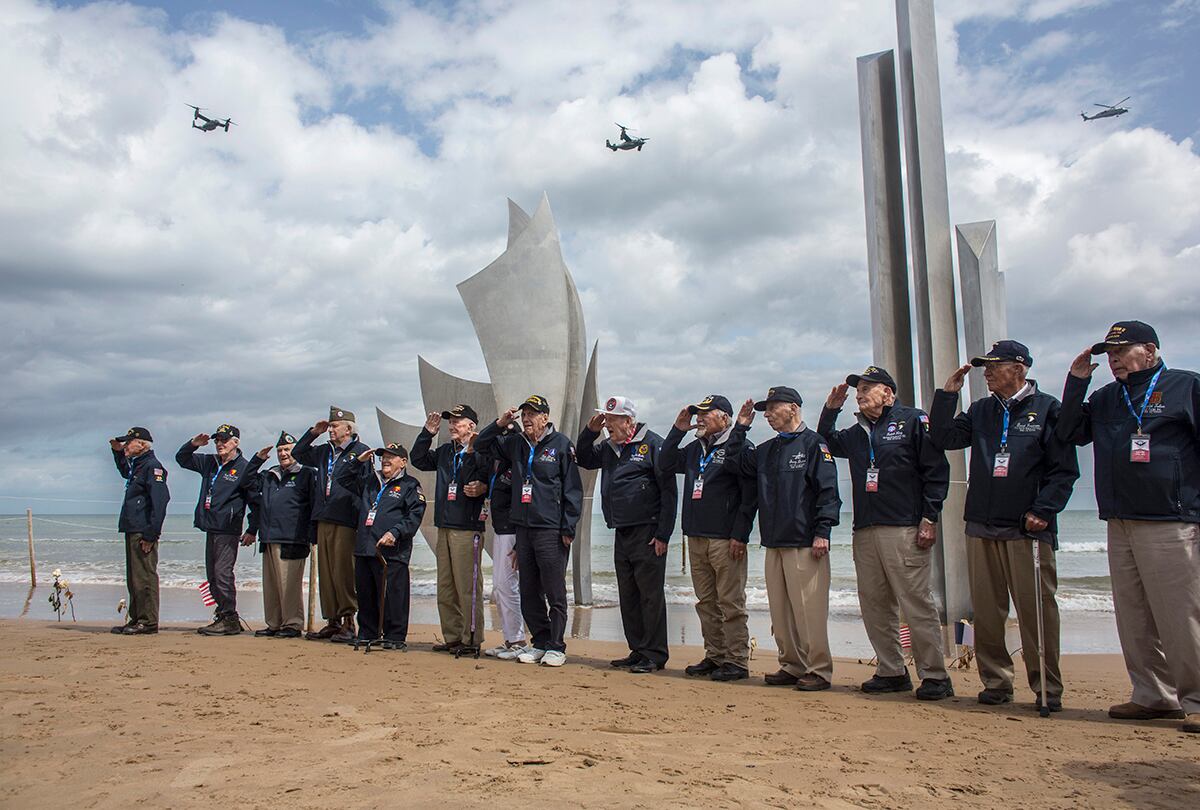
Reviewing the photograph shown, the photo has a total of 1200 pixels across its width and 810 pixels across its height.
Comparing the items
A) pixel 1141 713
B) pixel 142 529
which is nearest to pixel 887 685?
pixel 1141 713

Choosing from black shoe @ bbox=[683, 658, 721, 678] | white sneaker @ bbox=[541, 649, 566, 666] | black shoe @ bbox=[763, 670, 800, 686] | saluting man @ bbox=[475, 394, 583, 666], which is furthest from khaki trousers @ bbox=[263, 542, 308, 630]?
black shoe @ bbox=[763, 670, 800, 686]

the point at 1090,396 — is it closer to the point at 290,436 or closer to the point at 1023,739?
the point at 1023,739

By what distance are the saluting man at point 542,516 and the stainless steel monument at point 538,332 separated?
621cm

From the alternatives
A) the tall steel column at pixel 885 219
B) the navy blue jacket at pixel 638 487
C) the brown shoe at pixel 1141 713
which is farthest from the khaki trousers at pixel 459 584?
Result: the tall steel column at pixel 885 219

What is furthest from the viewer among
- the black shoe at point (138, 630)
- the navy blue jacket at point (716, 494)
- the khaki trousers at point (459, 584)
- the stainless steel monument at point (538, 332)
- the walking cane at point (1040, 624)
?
the stainless steel monument at point (538, 332)

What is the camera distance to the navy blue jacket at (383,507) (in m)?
5.85

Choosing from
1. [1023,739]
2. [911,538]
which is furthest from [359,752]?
[911,538]

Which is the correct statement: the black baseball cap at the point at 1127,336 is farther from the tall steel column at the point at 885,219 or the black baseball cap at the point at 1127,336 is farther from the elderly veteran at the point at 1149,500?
the tall steel column at the point at 885,219

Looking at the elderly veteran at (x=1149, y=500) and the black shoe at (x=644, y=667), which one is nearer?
the elderly veteran at (x=1149, y=500)

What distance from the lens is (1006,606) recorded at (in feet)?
13.6

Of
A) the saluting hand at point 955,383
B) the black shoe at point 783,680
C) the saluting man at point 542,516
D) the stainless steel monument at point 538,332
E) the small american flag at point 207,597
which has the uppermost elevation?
the stainless steel monument at point 538,332

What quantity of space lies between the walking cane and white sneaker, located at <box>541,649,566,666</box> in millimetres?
2542

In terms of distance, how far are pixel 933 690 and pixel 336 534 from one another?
399 centimetres

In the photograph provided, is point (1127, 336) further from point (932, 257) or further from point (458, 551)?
point (932, 257)
